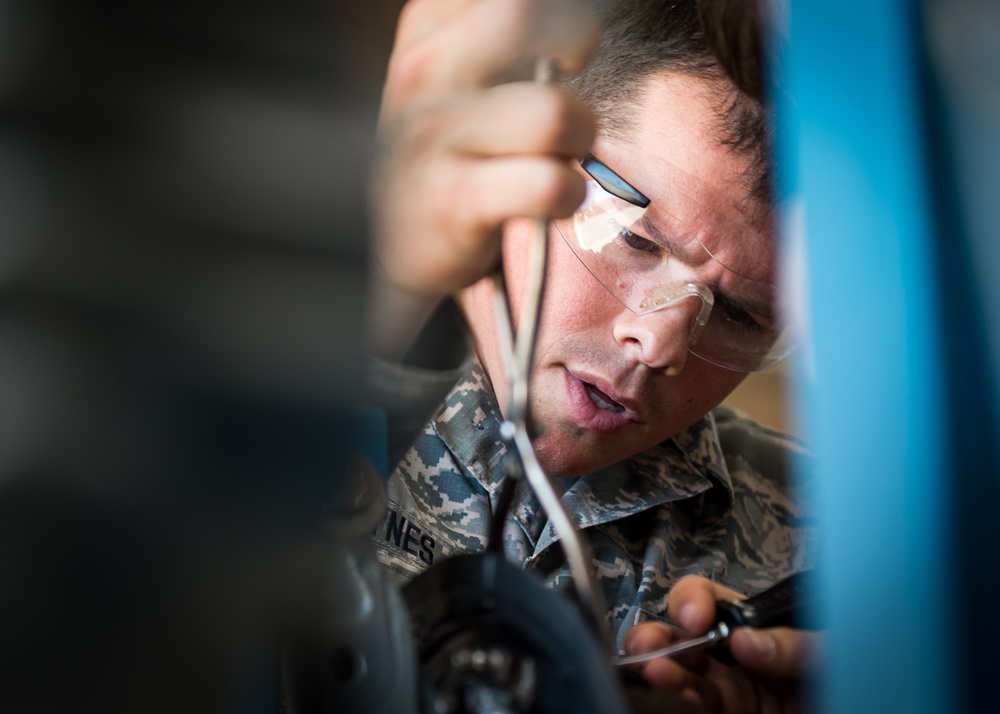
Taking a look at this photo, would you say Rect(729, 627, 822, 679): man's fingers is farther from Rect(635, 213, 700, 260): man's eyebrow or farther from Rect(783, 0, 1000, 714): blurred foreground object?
Rect(635, 213, 700, 260): man's eyebrow

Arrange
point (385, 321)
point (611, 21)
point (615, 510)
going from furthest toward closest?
point (615, 510) < point (611, 21) < point (385, 321)

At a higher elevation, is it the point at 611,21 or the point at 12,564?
the point at 611,21

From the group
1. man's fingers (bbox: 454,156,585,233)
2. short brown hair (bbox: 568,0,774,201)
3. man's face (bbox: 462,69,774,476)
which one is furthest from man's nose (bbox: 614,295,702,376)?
man's fingers (bbox: 454,156,585,233)

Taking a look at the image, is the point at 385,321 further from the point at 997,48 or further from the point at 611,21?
the point at 611,21

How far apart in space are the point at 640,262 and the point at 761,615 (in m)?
0.47

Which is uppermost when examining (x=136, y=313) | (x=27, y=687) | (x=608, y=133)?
(x=608, y=133)

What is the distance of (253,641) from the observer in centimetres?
39

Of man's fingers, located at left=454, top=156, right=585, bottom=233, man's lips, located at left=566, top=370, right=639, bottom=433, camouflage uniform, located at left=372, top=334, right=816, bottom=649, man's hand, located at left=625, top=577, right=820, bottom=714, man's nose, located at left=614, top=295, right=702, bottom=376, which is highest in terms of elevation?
man's nose, located at left=614, top=295, right=702, bottom=376

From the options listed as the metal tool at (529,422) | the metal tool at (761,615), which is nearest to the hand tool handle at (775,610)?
the metal tool at (761,615)

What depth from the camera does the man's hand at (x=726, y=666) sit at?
0.47 meters

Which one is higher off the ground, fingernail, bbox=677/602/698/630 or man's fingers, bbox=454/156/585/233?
man's fingers, bbox=454/156/585/233

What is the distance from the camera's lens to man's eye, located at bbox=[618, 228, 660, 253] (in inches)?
35.2

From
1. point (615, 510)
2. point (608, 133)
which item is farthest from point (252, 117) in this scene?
point (615, 510)

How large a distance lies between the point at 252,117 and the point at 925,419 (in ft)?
0.98
